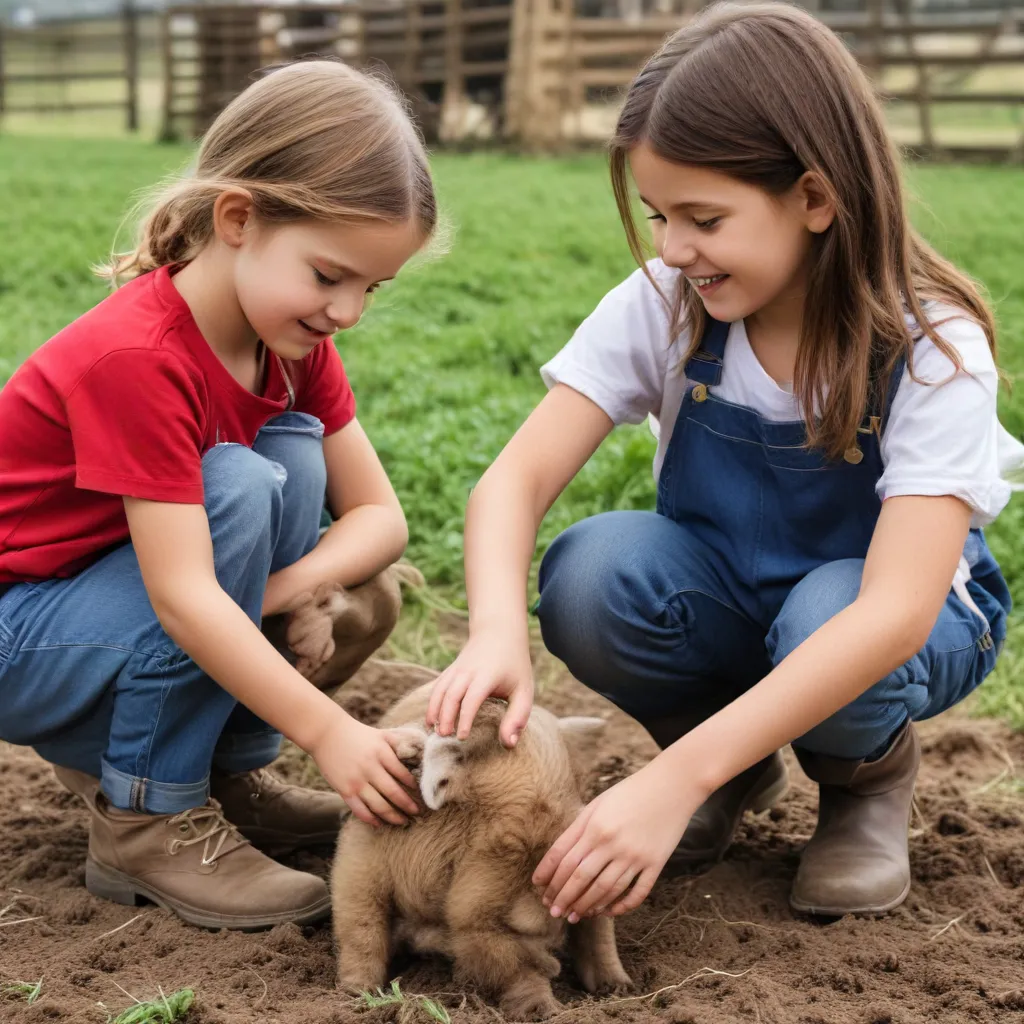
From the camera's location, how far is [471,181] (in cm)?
1366

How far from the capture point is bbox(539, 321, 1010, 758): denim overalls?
8.73 ft

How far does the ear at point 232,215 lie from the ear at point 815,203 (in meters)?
0.99

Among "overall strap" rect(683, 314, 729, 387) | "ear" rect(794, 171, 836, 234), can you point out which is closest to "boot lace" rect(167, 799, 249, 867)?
"overall strap" rect(683, 314, 729, 387)

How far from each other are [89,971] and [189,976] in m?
0.17

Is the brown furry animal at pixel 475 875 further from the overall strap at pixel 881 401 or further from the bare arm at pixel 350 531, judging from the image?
the overall strap at pixel 881 401

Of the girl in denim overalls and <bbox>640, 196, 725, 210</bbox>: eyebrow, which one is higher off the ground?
<bbox>640, 196, 725, 210</bbox>: eyebrow

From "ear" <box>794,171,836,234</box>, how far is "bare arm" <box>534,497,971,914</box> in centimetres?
52

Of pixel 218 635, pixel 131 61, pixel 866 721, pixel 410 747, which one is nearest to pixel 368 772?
pixel 410 747

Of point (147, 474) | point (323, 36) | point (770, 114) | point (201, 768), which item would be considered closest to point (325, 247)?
point (147, 474)

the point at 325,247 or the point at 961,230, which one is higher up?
the point at 325,247

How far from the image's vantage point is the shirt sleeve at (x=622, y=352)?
2.79 meters

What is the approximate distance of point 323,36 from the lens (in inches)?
840

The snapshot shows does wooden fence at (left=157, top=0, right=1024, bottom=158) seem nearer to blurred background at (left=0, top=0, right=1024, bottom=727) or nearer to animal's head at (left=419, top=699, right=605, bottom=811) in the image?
blurred background at (left=0, top=0, right=1024, bottom=727)

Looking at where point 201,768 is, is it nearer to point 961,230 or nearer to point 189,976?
point 189,976
